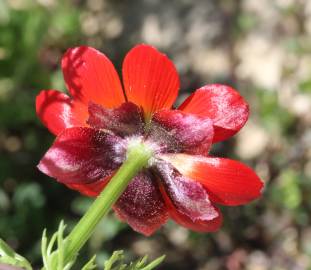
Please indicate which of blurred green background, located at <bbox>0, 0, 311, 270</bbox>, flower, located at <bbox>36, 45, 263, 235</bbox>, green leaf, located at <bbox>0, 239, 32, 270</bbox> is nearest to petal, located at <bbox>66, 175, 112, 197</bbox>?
flower, located at <bbox>36, 45, 263, 235</bbox>

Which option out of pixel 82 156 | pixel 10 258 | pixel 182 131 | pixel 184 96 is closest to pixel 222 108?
pixel 182 131

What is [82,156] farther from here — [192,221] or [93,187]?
[192,221]

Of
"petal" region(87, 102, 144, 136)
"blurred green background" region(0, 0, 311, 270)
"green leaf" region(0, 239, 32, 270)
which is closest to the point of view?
"green leaf" region(0, 239, 32, 270)

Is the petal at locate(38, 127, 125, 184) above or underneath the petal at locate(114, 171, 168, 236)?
above

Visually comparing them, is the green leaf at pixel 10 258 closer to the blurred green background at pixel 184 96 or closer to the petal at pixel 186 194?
the petal at pixel 186 194

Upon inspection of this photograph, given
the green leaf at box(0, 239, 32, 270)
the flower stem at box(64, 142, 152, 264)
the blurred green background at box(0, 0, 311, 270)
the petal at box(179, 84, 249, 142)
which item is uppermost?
the petal at box(179, 84, 249, 142)

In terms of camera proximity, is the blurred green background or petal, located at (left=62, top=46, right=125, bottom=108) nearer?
petal, located at (left=62, top=46, right=125, bottom=108)

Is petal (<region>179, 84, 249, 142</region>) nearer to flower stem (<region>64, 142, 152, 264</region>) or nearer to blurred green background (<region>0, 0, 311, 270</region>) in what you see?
flower stem (<region>64, 142, 152, 264</region>)
